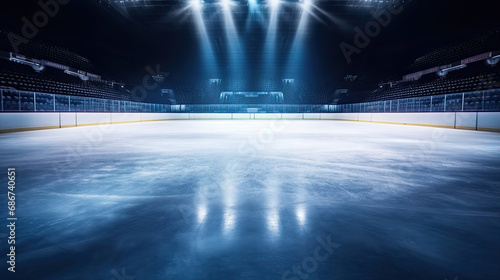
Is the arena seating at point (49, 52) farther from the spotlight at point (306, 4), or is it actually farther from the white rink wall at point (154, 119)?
the spotlight at point (306, 4)

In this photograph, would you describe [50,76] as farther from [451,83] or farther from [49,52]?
[451,83]

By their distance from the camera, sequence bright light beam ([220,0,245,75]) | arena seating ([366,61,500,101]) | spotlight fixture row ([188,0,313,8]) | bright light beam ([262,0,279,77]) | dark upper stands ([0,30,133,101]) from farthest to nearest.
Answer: bright light beam ([262,0,279,77])
bright light beam ([220,0,245,75])
spotlight fixture row ([188,0,313,8])
arena seating ([366,61,500,101])
dark upper stands ([0,30,133,101])

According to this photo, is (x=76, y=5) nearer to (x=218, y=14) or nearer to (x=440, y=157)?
(x=218, y=14)

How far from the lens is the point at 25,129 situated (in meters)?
11.7

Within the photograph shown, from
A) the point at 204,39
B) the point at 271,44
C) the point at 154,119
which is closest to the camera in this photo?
the point at 154,119

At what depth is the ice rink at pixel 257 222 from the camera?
154 cm

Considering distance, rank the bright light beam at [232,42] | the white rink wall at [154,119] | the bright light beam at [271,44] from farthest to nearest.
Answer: the bright light beam at [271,44]
the bright light beam at [232,42]
the white rink wall at [154,119]

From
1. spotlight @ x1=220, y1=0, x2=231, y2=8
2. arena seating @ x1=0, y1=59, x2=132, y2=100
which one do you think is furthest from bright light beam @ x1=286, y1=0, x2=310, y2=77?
arena seating @ x1=0, y1=59, x2=132, y2=100

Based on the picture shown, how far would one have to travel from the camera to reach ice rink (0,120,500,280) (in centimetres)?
154

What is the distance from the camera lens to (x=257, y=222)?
218 cm

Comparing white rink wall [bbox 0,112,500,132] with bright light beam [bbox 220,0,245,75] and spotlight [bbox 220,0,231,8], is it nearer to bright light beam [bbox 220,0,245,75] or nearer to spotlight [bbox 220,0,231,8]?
bright light beam [bbox 220,0,245,75]

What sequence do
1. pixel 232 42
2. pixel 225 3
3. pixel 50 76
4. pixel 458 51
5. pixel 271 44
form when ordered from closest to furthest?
1. pixel 225 3
2. pixel 50 76
3. pixel 458 51
4. pixel 232 42
5. pixel 271 44

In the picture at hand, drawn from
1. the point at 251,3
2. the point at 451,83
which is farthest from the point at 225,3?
the point at 451,83

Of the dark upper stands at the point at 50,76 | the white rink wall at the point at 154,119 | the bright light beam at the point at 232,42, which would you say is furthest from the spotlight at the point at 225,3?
the dark upper stands at the point at 50,76
